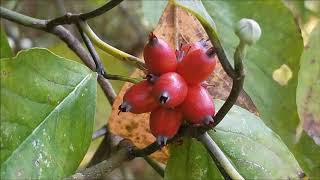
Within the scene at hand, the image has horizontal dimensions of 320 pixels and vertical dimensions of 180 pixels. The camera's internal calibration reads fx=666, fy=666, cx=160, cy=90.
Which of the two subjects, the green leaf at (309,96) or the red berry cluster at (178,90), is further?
the green leaf at (309,96)

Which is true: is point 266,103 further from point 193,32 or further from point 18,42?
point 18,42

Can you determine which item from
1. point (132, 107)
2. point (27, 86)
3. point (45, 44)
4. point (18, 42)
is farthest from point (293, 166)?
point (45, 44)

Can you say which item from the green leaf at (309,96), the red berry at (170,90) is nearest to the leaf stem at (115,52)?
the red berry at (170,90)

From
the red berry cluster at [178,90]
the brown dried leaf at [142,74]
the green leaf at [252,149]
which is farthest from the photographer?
the brown dried leaf at [142,74]

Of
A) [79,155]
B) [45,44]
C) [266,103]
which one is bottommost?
[45,44]

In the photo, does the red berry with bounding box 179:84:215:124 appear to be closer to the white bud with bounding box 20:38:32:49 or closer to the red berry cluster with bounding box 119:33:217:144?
the red berry cluster with bounding box 119:33:217:144

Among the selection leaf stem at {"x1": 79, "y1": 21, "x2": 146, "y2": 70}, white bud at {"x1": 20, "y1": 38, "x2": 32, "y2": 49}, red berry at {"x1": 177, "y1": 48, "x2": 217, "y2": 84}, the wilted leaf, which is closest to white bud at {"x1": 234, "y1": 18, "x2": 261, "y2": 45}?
red berry at {"x1": 177, "y1": 48, "x2": 217, "y2": 84}

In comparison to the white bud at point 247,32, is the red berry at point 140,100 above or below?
below

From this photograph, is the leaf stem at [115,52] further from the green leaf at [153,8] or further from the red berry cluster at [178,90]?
the green leaf at [153,8]
